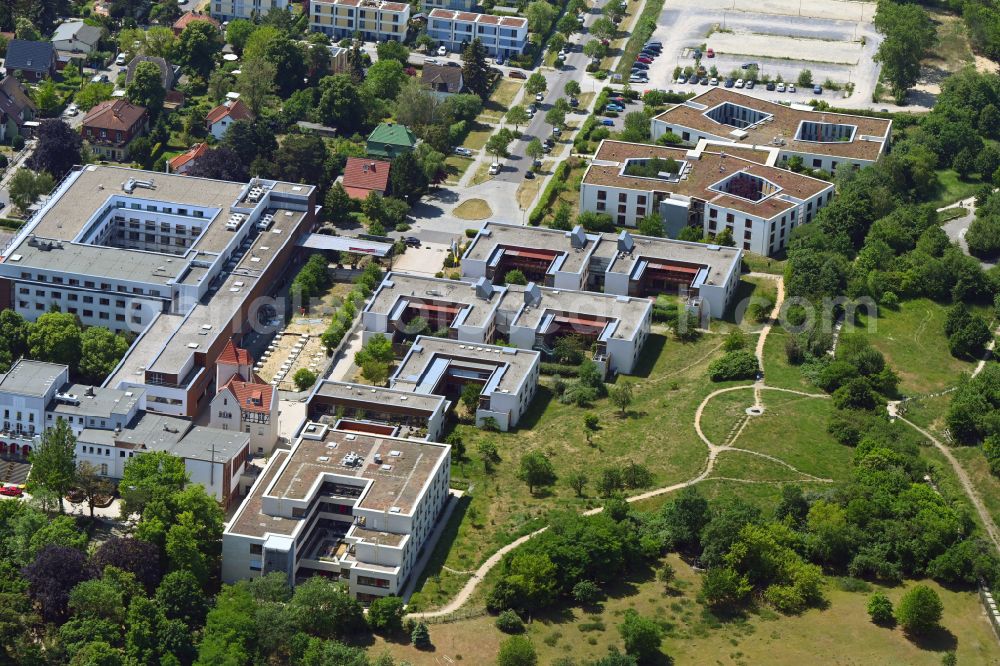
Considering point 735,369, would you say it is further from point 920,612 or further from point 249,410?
point 249,410

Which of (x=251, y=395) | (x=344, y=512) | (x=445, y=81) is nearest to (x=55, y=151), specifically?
(x=445, y=81)

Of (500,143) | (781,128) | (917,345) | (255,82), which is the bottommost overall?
(500,143)

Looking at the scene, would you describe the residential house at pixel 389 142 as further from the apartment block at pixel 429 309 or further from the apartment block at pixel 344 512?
the apartment block at pixel 344 512

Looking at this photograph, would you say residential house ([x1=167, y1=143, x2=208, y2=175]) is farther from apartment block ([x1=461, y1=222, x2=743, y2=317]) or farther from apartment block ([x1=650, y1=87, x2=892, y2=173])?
apartment block ([x1=650, y1=87, x2=892, y2=173])

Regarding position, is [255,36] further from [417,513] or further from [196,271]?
[417,513]

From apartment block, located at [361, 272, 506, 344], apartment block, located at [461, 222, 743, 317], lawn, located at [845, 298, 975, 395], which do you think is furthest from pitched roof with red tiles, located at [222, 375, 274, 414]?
lawn, located at [845, 298, 975, 395]

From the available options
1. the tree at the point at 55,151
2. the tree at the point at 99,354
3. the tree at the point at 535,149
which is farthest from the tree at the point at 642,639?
the tree at the point at 55,151
